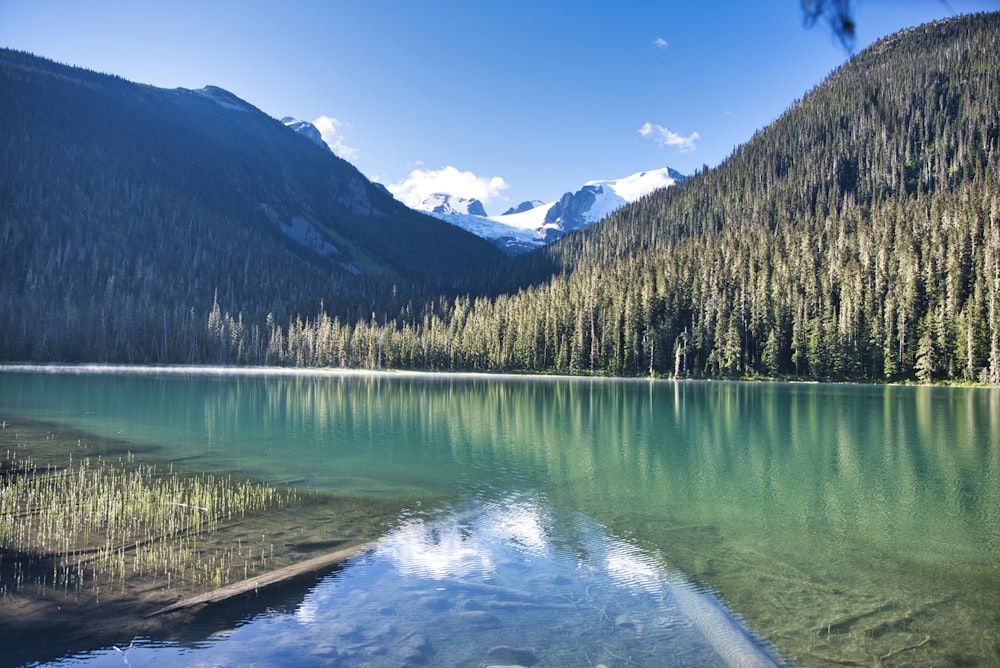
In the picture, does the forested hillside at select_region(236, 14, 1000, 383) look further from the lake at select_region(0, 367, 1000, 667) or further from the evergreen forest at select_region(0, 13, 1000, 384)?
the lake at select_region(0, 367, 1000, 667)

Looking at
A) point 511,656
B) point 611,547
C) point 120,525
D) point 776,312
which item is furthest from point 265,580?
point 776,312

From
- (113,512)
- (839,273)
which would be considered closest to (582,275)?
(839,273)

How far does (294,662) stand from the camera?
8.64 metres

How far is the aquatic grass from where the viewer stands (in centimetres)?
1170

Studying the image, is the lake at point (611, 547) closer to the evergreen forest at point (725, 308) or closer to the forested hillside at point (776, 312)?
the evergreen forest at point (725, 308)

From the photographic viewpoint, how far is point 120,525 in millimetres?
14789

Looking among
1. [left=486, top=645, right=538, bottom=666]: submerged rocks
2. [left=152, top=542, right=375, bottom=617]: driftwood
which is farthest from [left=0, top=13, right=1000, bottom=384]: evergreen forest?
[left=486, top=645, right=538, bottom=666]: submerged rocks

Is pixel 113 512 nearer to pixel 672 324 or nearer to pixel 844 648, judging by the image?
pixel 844 648

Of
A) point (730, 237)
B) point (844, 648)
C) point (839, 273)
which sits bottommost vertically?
point (844, 648)

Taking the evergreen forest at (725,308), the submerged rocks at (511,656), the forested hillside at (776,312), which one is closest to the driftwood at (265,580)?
the submerged rocks at (511,656)

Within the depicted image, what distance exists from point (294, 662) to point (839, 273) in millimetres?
123104

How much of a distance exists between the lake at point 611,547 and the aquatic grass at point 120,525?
173cm

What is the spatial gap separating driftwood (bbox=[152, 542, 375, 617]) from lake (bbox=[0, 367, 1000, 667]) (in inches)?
17.7

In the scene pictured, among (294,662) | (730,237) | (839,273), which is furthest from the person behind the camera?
(730,237)
